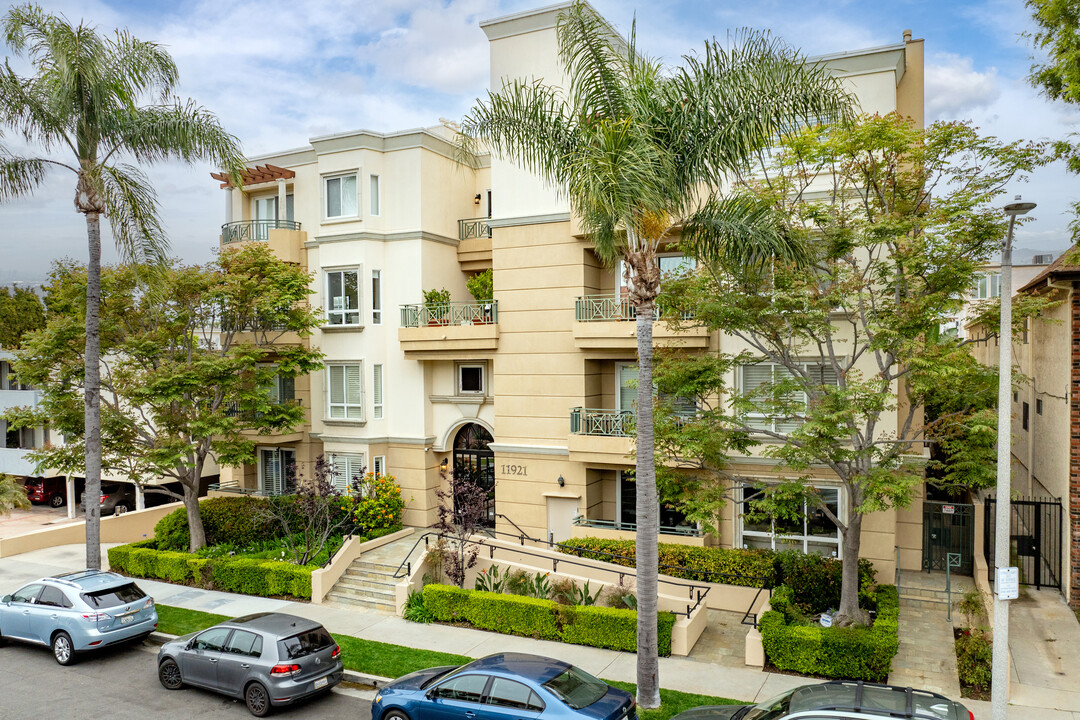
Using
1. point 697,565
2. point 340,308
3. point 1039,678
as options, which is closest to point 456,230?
point 340,308

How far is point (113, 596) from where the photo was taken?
15242mm

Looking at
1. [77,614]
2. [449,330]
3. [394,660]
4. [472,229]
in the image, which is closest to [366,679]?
[394,660]

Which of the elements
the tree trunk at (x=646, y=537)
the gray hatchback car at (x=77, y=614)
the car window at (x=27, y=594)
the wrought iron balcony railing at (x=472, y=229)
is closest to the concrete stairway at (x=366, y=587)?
the gray hatchback car at (x=77, y=614)

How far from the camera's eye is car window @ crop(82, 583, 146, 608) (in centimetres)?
1494

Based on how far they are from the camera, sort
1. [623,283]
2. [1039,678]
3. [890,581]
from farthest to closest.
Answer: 1. [623,283]
2. [890,581]
3. [1039,678]

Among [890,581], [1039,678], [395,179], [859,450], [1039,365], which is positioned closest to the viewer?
[1039,678]

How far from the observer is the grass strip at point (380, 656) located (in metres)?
14.3

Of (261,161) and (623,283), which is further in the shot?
(261,161)

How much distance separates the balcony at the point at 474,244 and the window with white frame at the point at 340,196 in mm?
3862

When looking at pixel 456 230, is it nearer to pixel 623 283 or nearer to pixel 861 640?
pixel 623 283

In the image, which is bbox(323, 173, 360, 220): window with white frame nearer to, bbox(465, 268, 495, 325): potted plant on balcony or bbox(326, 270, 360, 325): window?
bbox(326, 270, 360, 325): window

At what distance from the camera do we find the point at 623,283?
71.4 feet

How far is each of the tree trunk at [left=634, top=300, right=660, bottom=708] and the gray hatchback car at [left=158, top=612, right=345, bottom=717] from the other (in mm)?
5604

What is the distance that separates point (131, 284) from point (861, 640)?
21780mm
